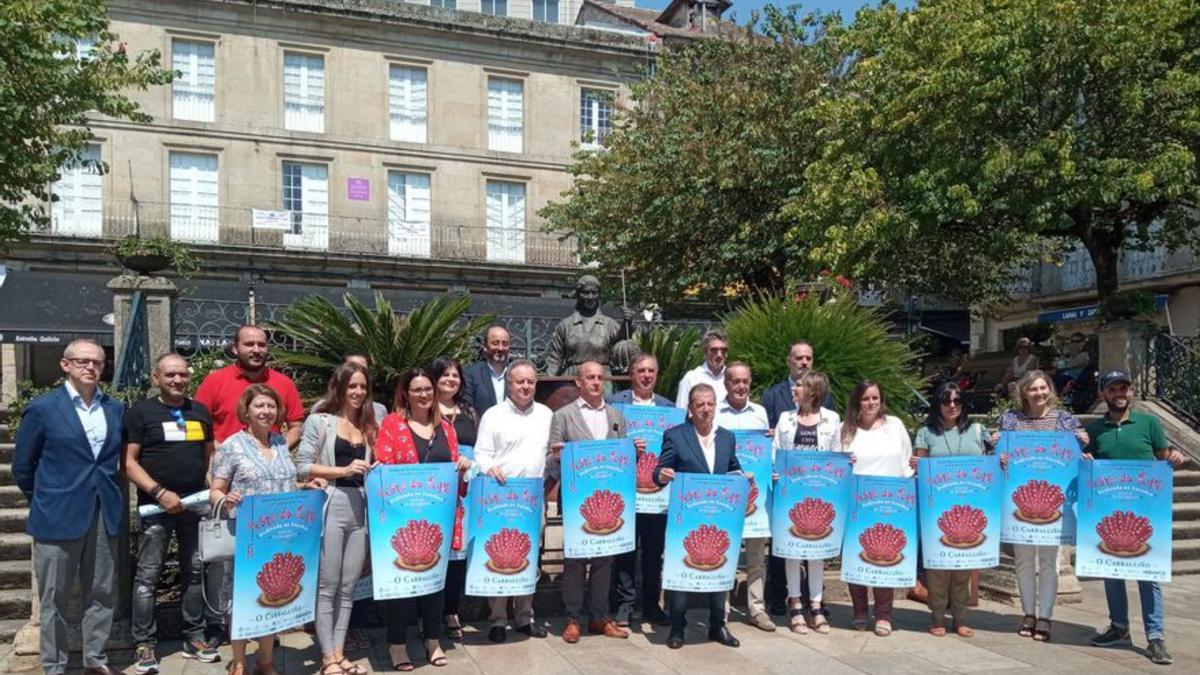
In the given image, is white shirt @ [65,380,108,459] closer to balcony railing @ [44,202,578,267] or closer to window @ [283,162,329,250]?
balcony railing @ [44,202,578,267]

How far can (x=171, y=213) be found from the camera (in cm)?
2633

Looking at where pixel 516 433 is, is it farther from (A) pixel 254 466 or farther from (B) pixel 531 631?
(A) pixel 254 466

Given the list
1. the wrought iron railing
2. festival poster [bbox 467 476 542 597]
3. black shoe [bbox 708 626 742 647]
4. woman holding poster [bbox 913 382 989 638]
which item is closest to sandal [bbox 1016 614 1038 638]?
woman holding poster [bbox 913 382 989 638]

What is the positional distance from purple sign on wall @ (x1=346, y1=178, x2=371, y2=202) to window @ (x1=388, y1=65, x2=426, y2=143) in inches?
62.0

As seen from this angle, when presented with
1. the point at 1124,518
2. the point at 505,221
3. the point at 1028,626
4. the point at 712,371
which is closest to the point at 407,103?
the point at 505,221

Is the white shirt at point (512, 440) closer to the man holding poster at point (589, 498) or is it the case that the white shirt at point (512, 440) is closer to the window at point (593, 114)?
the man holding poster at point (589, 498)

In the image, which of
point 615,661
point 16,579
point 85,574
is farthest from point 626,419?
point 16,579

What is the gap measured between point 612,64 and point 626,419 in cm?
2455

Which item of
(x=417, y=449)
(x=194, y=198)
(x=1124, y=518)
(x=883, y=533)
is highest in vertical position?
(x=194, y=198)

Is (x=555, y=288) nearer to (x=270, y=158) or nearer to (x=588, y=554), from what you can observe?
(x=270, y=158)

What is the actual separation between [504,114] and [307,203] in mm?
6395

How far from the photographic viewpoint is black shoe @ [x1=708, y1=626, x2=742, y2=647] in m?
6.50

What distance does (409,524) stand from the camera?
5789 mm

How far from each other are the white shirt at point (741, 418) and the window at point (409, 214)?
22.4 meters
